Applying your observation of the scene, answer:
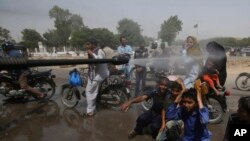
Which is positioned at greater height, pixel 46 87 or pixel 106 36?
pixel 106 36

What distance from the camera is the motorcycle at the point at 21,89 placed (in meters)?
7.49

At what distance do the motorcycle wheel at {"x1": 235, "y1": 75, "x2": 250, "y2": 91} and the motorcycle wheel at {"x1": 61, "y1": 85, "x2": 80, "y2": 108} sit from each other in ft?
19.2

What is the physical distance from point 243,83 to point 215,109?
4662 mm

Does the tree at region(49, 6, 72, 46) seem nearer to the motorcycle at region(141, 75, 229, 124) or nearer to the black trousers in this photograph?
the black trousers

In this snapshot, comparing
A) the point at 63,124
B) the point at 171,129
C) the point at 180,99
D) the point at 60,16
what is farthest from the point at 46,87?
the point at 60,16

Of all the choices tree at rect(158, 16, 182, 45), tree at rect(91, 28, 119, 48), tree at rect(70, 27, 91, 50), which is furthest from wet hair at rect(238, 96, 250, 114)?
tree at rect(91, 28, 119, 48)

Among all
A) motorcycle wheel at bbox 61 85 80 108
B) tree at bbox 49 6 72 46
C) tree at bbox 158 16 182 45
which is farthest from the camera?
tree at bbox 158 16 182 45

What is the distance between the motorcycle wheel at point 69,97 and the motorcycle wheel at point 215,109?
3218 mm

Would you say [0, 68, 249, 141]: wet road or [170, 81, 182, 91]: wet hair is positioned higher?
[170, 81, 182, 91]: wet hair

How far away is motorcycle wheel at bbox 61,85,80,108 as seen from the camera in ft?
23.2

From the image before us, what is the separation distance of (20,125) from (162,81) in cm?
311

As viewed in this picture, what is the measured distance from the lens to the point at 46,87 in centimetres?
810

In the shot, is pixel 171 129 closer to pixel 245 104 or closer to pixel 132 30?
pixel 245 104

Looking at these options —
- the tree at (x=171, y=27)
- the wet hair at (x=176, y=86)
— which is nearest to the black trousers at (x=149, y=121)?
the wet hair at (x=176, y=86)
